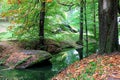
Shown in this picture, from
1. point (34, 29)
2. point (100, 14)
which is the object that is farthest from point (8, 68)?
point (100, 14)

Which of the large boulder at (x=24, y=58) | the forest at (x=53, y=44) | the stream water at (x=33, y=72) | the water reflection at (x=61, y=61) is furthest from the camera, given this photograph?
the large boulder at (x=24, y=58)

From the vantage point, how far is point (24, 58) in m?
15.0

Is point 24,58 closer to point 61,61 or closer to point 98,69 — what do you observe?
point 61,61

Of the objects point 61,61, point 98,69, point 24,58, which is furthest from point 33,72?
point 98,69

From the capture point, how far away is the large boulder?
14.7 m

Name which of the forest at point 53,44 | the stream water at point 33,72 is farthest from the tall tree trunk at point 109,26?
the stream water at point 33,72

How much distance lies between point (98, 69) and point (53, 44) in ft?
42.0

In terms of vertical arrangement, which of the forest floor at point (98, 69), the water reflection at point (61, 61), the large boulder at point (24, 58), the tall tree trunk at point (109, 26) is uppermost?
the tall tree trunk at point (109, 26)

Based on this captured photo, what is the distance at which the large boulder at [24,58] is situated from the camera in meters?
14.7

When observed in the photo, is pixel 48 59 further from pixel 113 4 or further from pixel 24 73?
pixel 113 4

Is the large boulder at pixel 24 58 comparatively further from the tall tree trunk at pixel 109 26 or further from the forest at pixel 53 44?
the tall tree trunk at pixel 109 26

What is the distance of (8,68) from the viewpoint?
14.3 meters

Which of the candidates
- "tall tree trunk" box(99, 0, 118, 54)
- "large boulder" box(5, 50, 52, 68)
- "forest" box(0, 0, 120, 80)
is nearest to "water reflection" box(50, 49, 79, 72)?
"forest" box(0, 0, 120, 80)

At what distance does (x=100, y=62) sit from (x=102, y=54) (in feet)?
2.97
